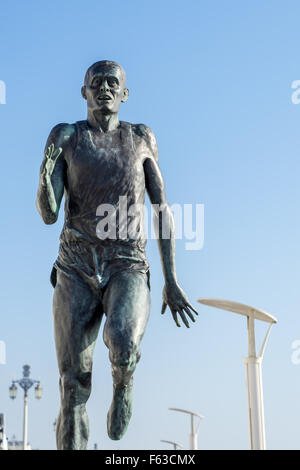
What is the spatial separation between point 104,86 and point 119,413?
256 cm

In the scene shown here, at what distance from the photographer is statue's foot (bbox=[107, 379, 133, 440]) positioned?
21.0 feet

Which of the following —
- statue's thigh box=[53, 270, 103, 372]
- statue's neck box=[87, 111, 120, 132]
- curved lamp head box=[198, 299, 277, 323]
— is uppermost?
curved lamp head box=[198, 299, 277, 323]

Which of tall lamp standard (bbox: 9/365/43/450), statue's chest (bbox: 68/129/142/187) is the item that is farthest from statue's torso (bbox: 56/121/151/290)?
tall lamp standard (bbox: 9/365/43/450)

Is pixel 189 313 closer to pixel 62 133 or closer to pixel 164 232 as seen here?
pixel 164 232

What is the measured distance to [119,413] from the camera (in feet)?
21.0

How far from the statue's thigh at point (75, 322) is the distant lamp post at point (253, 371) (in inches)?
482

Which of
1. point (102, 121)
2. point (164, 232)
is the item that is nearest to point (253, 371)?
point (164, 232)

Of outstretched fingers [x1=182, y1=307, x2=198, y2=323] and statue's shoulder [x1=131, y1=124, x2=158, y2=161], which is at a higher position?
statue's shoulder [x1=131, y1=124, x2=158, y2=161]

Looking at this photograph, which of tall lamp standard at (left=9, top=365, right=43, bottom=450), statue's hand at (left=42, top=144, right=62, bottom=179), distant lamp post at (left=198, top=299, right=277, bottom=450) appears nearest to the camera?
statue's hand at (left=42, top=144, right=62, bottom=179)

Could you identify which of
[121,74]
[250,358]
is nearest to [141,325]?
[121,74]

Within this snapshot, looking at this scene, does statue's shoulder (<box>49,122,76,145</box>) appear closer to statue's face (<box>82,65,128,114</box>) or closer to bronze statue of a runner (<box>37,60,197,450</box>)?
bronze statue of a runner (<box>37,60,197,450</box>)

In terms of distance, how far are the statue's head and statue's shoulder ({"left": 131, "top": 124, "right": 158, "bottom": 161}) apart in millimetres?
252
